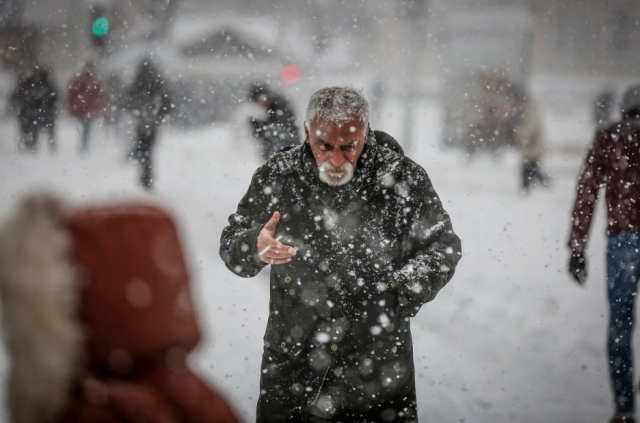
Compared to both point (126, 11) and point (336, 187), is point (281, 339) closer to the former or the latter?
point (336, 187)

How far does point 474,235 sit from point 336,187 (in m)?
3.04

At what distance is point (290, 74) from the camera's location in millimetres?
4855

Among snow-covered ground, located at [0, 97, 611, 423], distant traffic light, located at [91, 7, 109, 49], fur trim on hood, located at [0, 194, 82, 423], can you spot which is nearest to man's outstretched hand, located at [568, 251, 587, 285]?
snow-covered ground, located at [0, 97, 611, 423]

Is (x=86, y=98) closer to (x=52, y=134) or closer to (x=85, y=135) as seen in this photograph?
(x=85, y=135)

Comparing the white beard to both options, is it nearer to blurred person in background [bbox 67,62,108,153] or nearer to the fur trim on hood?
the fur trim on hood

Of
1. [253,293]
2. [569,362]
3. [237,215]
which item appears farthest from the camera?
[253,293]

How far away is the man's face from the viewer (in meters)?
1.73

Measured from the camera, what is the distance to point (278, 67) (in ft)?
15.8

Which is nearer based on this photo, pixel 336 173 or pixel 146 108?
A: pixel 336 173

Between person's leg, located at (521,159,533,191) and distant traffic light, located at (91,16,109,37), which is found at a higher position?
distant traffic light, located at (91,16,109,37)

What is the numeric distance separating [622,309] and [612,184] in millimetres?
552

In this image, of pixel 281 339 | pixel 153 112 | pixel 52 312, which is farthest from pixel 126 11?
pixel 52 312

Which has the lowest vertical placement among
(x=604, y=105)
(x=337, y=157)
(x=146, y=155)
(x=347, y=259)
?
(x=347, y=259)

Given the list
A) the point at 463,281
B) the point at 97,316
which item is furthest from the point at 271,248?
the point at 463,281
